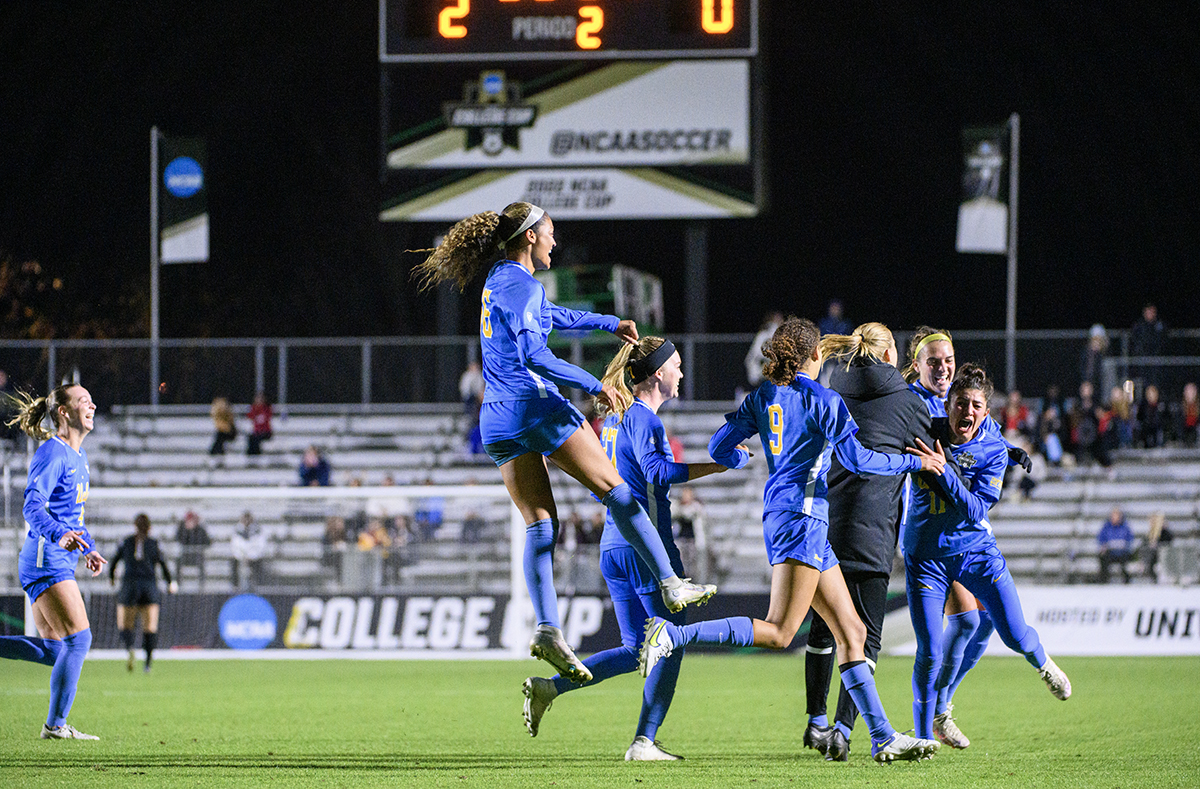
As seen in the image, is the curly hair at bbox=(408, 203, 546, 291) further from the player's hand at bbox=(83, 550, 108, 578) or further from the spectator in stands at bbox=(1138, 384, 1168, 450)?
the spectator in stands at bbox=(1138, 384, 1168, 450)

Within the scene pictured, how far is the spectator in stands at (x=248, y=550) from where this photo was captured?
1750 cm

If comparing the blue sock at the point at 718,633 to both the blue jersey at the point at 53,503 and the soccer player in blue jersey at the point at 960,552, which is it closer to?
the soccer player in blue jersey at the point at 960,552

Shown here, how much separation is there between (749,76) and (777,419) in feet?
46.4

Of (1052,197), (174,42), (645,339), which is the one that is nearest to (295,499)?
(645,339)

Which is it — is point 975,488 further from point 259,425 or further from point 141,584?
point 259,425

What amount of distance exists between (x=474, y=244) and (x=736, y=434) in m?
1.57

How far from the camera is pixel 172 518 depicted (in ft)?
59.2

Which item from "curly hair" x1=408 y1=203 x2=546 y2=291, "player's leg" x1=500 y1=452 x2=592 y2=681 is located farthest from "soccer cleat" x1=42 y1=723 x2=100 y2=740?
"curly hair" x1=408 y1=203 x2=546 y2=291

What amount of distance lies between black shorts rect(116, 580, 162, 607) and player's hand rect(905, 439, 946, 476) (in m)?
10.2

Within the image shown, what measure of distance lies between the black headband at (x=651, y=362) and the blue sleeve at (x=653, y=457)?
9.6 inches

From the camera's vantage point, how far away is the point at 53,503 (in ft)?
29.1

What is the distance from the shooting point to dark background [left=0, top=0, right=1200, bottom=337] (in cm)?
3847

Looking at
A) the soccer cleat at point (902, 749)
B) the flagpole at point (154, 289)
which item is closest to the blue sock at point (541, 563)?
the soccer cleat at point (902, 749)

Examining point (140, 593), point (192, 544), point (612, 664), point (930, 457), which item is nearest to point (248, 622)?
point (192, 544)
